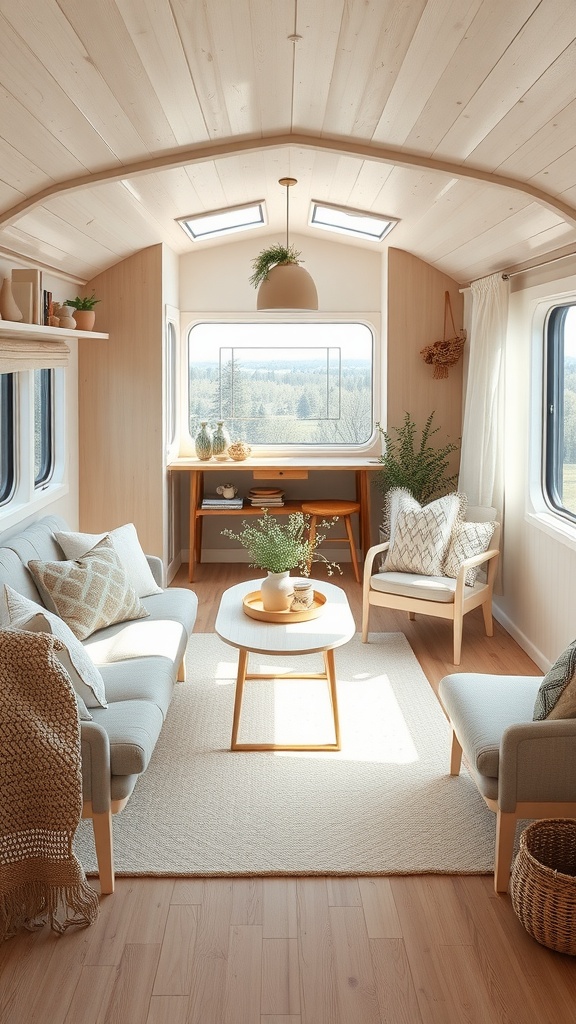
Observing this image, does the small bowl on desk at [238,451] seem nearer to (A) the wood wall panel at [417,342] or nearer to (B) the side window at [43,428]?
(A) the wood wall panel at [417,342]

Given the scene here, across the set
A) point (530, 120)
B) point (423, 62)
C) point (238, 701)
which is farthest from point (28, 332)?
point (530, 120)

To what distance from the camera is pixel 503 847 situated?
2855mm

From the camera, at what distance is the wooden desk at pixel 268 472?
6742 mm

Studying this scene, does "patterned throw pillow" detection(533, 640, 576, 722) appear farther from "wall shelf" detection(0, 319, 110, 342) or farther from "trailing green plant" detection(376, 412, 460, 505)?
"trailing green plant" detection(376, 412, 460, 505)

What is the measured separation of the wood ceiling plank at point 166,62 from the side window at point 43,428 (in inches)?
84.7

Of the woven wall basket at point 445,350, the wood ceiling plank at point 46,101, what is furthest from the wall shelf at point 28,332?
the woven wall basket at point 445,350

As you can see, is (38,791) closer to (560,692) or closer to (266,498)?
(560,692)

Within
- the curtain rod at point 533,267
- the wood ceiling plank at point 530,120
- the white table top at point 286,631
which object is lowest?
the white table top at point 286,631

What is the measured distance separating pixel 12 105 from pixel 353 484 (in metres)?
4.84

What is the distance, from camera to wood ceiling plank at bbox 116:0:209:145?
258cm

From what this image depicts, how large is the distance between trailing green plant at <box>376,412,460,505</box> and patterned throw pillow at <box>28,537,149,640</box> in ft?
9.49

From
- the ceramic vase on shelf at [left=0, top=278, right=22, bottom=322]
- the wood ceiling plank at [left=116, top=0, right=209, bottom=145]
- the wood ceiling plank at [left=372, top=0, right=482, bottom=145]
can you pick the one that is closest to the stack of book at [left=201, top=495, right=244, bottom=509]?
the ceramic vase on shelf at [left=0, top=278, right=22, bottom=322]

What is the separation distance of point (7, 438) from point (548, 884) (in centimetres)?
342

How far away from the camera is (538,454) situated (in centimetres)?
527
